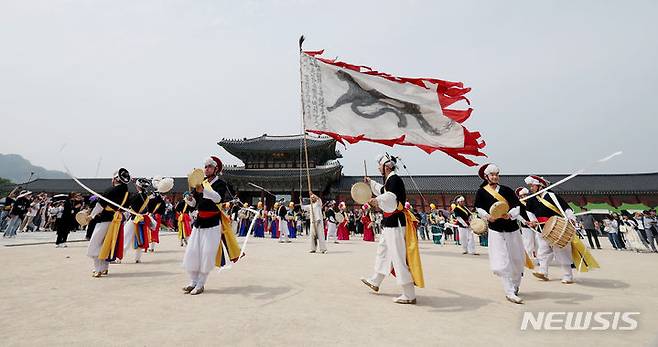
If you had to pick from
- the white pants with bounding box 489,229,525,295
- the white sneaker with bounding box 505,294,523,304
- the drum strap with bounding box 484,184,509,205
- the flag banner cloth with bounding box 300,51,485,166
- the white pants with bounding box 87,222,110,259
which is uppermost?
the flag banner cloth with bounding box 300,51,485,166

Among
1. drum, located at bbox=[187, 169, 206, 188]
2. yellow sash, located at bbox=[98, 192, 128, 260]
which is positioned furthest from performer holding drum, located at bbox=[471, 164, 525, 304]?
yellow sash, located at bbox=[98, 192, 128, 260]

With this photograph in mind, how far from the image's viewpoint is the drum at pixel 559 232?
4.66 m

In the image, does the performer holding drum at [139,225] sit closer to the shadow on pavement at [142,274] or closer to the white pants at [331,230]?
the shadow on pavement at [142,274]

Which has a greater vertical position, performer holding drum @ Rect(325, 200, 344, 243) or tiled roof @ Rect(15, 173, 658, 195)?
tiled roof @ Rect(15, 173, 658, 195)

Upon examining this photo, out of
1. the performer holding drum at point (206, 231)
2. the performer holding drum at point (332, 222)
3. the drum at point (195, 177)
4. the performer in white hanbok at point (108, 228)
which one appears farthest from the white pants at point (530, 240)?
the performer in white hanbok at point (108, 228)

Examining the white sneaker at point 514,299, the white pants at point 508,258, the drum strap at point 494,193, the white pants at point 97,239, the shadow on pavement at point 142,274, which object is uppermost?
the drum strap at point 494,193

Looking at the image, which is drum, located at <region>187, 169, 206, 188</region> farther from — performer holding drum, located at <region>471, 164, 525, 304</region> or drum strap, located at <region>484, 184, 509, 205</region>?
drum strap, located at <region>484, 184, 509, 205</region>

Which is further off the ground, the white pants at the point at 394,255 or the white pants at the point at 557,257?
the white pants at the point at 394,255

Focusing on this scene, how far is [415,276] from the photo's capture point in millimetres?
3523

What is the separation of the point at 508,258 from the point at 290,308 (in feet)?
9.72

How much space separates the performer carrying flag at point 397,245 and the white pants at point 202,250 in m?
2.24

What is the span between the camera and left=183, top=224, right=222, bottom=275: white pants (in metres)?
3.99

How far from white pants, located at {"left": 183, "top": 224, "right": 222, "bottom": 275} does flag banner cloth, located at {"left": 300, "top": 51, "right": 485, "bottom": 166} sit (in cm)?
310

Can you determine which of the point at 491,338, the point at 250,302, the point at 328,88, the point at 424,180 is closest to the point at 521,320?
the point at 491,338
